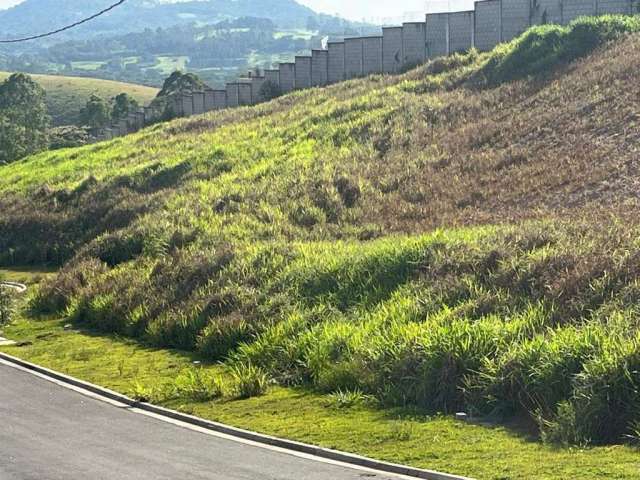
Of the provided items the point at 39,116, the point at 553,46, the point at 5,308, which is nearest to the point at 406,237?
the point at 5,308

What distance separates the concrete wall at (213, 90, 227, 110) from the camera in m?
74.7

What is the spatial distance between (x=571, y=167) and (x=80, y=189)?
2609cm

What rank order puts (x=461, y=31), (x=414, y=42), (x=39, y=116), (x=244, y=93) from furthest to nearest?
(x=39, y=116), (x=244, y=93), (x=414, y=42), (x=461, y=31)

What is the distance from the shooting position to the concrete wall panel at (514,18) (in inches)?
2088

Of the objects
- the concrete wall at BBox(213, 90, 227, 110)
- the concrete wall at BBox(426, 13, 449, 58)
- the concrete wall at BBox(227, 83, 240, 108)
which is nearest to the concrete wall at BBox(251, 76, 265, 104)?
the concrete wall at BBox(227, 83, 240, 108)

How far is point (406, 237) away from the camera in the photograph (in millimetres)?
25734

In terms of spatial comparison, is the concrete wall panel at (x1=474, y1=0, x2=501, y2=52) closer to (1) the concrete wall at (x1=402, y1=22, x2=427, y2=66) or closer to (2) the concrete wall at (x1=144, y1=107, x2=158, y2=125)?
(1) the concrete wall at (x1=402, y1=22, x2=427, y2=66)

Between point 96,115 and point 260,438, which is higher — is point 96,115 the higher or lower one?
the higher one

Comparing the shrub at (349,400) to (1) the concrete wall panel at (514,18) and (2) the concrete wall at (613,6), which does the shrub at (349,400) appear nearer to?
(2) the concrete wall at (613,6)

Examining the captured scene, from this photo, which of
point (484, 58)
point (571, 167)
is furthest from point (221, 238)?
point (484, 58)

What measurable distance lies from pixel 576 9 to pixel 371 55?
14.6 meters

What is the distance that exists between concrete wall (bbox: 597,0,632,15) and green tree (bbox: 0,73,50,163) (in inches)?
2362

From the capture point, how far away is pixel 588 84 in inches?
1459

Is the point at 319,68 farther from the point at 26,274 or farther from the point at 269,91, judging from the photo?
the point at 26,274
